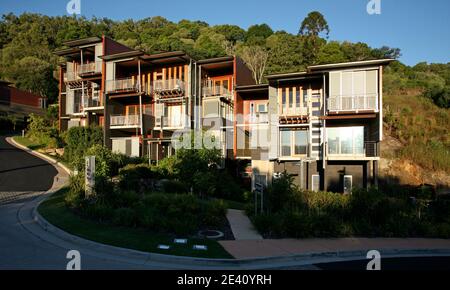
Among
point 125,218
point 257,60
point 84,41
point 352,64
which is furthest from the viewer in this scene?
point 257,60

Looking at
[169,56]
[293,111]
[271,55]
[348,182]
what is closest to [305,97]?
[293,111]

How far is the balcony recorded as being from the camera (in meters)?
29.4

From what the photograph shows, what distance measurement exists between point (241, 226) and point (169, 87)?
19645 millimetres

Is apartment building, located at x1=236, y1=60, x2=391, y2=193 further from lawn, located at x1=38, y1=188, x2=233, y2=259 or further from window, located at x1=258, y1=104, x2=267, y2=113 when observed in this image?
lawn, located at x1=38, y1=188, x2=233, y2=259

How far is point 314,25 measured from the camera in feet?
211

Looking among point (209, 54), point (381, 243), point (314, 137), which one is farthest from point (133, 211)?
point (209, 54)

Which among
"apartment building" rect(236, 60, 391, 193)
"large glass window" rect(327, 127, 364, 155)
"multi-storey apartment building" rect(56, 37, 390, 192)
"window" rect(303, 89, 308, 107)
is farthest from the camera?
"window" rect(303, 89, 308, 107)

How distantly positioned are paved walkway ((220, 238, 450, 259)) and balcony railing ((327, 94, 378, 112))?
39.1ft

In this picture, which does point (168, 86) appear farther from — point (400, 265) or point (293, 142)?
point (400, 265)

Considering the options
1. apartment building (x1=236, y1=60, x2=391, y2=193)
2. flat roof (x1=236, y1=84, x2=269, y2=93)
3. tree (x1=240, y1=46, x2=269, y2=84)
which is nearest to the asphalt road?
apartment building (x1=236, y1=60, x2=391, y2=193)

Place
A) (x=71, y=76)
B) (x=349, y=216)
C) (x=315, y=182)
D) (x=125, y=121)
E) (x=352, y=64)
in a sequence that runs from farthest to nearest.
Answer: (x=71, y=76) < (x=125, y=121) < (x=315, y=182) < (x=352, y=64) < (x=349, y=216)

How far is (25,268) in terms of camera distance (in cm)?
807
